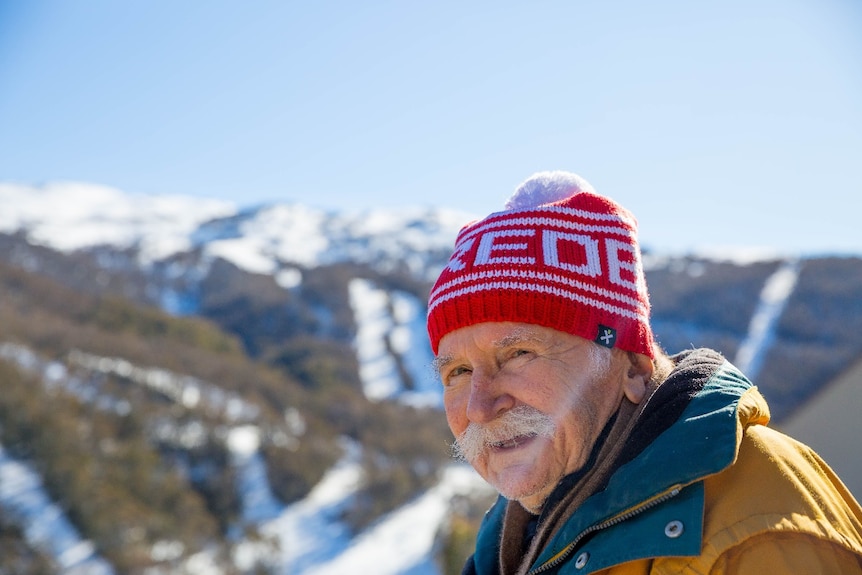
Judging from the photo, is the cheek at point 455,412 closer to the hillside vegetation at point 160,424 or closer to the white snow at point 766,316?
the hillside vegetation at point 160,424

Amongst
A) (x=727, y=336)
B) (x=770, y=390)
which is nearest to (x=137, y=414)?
(x=770, y=390)

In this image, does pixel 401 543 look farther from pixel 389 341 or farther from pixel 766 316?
pixel 389 341

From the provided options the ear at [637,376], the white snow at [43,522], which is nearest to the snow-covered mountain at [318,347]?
the white snow at [43,522]

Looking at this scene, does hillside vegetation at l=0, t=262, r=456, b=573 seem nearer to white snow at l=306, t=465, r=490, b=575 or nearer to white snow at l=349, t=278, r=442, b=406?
white snow at l=306, t=465, r=490, b=575

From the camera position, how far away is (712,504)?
5.21 feet

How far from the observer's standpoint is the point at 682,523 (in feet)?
5.09

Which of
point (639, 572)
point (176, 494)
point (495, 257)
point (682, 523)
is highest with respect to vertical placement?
point (495, 257)

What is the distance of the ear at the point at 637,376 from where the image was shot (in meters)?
2.15

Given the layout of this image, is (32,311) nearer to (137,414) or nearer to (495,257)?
(137,414)

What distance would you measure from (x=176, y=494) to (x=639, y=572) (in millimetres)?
80831

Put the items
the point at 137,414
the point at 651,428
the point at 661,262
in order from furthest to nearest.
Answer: the point at 661,262
the point at 137,414
the point at 651,428

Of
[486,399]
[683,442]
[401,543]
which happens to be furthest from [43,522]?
[683,442]

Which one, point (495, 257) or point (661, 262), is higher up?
point (495, 257)

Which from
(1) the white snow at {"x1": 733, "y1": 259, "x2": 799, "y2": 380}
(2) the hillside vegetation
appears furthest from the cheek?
(1) the white snow at {"x1": 733, "y1": 259, "x2": 799, "y2": 380}
